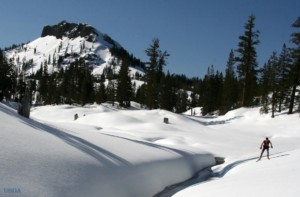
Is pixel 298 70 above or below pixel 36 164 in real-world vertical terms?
above

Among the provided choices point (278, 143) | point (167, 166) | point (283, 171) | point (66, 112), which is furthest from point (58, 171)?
→ point (66, 112)

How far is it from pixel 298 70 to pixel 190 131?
53.1 feet

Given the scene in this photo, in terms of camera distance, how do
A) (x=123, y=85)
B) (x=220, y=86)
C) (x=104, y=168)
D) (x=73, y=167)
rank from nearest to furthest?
(x=73, y=167) < (x=104, y=168) < (x=123, y=85) < (x=220, y=86)

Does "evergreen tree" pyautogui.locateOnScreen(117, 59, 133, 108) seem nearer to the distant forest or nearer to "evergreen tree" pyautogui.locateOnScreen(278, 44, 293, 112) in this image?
the distant forest

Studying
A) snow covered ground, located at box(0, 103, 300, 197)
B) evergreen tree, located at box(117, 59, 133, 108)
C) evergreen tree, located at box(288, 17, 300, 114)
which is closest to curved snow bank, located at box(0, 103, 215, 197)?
snow covered ground, located at box(0, 103, 300, 197)

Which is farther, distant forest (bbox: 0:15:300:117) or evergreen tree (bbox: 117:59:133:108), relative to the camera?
evergreen tree (bbox: 117:59:133:108)

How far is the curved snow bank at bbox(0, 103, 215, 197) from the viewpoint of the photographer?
26.1 feet

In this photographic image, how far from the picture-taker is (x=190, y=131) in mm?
30875

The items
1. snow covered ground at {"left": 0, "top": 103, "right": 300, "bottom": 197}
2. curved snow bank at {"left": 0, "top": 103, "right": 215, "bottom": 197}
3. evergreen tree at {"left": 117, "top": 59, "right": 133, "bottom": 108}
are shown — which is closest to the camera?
curved snow bank at {"left": 0, "top": 103, "right": 215, "bottom": 197}

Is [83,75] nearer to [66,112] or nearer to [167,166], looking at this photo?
→ [66,112]

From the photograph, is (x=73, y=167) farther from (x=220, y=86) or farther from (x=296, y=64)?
(x=220, y=86)

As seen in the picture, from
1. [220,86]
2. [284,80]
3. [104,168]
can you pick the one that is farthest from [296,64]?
[220,86]

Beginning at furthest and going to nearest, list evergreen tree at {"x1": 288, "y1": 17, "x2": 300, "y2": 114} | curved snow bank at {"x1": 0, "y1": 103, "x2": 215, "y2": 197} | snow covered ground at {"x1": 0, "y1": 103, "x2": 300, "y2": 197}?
evergreen tree at {"x1": 288, "y1": 17, "x2": 300, "y2": 114}
snow covered ground at {"x1": 0, "y1": 103, "x2": 300, "y2": 197}
curved snow bank at {"x1": 0, "y1": 103, "x2": 215, "y2": 197}

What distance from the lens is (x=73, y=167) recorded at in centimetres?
972
